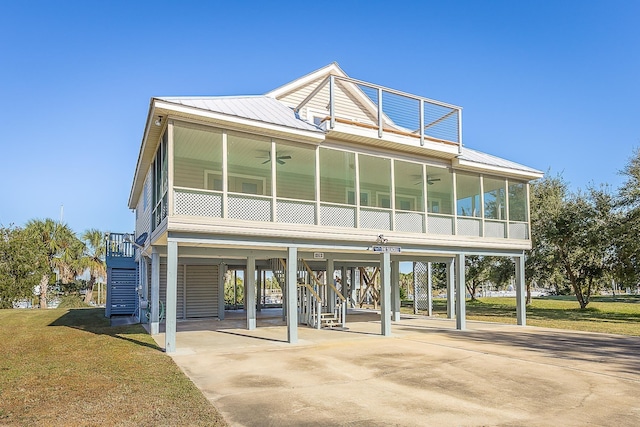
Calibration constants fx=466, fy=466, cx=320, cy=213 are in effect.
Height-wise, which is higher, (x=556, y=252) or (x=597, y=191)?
Answer: (x=597, y=191)

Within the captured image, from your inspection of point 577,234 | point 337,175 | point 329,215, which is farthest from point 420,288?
point 329,215

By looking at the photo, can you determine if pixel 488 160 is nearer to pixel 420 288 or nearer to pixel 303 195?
pixel 303 195

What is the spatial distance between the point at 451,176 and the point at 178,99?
10142mm

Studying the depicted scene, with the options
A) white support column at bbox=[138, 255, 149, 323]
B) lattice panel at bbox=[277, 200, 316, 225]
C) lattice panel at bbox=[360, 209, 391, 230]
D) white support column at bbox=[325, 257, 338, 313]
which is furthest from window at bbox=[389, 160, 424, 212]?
white support column at bbox=[138, 255, 149, 323]

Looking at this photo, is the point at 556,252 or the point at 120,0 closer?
the point at 120,0

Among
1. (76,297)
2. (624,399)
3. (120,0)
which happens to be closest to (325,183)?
(120,0)

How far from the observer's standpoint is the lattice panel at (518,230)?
18.6m

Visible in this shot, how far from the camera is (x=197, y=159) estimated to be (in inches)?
667

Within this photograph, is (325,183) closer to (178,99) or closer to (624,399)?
(178,99)

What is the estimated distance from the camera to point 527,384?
8.10 m

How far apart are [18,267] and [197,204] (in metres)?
23.3

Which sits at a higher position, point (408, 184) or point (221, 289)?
point (408, 184)

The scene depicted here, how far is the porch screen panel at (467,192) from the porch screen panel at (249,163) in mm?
7423

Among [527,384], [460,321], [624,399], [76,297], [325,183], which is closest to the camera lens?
→ [624,399]
